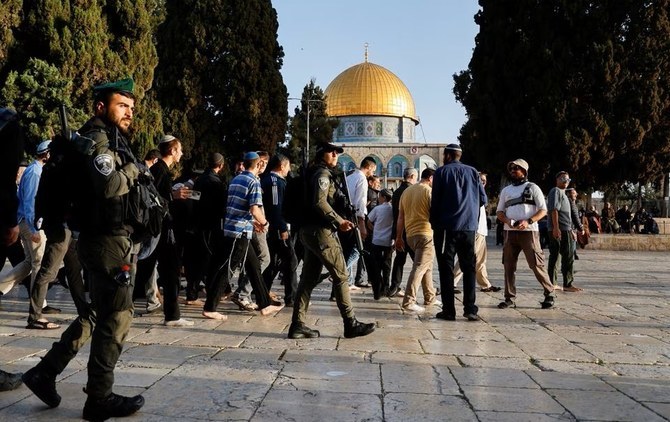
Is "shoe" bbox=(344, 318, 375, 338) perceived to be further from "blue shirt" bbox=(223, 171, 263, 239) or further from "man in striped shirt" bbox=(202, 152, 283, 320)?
"blue shirt" bbox=(223, 171, 263, 239)

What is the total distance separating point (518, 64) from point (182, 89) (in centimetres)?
1468

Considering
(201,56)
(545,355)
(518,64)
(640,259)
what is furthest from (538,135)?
(545,355)

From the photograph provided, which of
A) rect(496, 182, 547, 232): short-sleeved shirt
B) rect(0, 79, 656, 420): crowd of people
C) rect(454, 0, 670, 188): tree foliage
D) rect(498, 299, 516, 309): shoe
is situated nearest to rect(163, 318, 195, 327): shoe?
rect(0, 79, 656, 420): crowd of people

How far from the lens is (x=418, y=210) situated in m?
7.33

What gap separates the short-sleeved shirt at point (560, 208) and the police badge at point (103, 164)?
23.4ft

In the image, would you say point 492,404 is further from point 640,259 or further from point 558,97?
point 558,97

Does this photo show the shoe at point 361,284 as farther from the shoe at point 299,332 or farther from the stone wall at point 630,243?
the stone wall at point 630,243

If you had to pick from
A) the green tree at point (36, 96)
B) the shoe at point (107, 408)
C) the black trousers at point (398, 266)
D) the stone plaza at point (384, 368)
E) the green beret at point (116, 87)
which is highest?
the green tree at point (36, 96)

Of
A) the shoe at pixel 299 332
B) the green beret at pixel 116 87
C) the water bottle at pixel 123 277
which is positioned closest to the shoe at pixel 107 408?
the water bottle at pixel 123 277

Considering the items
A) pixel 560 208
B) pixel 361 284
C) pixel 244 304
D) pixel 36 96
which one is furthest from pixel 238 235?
pixel 36 96

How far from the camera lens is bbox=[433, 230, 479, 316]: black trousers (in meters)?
6.57

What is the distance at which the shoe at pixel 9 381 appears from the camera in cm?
364

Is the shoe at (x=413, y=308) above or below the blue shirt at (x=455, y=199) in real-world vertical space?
below

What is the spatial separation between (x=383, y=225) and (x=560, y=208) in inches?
102
